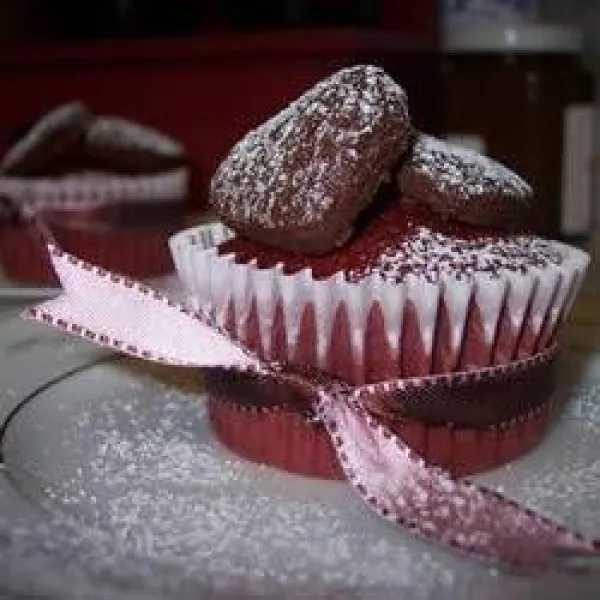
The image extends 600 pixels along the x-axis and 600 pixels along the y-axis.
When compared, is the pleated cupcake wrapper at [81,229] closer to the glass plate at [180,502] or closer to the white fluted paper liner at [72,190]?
the white fluted paper liner at [72,190]

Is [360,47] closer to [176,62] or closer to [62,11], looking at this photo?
[176,62]

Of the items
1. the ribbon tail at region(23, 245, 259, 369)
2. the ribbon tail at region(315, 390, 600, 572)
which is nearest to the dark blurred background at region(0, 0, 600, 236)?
the ribbon tail at region(23, 245, 259, 369)

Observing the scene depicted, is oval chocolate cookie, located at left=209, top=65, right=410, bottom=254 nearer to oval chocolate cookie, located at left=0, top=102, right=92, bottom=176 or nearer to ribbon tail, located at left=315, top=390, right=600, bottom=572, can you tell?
ribbon tail, located at left=315, top=390, right=600, bottom=572

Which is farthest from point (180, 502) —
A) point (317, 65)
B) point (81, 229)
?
point (317, 65)

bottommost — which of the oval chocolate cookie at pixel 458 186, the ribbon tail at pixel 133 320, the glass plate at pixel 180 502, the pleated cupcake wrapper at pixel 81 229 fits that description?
the pleated cupcake wrapper at pixel 81 229

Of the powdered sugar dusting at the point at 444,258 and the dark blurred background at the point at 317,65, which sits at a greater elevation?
the powdered sugar dusting at the point at 444,258

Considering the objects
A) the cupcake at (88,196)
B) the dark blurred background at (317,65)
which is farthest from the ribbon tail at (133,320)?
the dark blurred background at (317,65)
